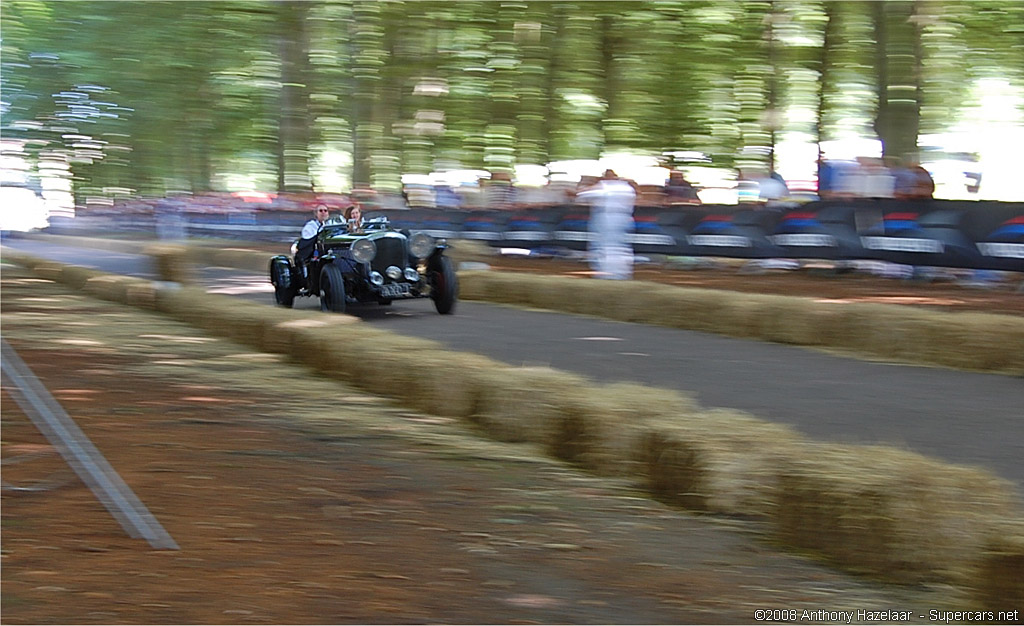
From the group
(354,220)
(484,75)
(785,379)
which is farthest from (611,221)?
(484,75)

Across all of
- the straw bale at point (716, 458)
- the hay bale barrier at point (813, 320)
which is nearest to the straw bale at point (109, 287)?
the hay bale barrier at point (813, 320)

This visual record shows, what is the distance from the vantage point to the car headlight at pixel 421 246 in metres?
15.4

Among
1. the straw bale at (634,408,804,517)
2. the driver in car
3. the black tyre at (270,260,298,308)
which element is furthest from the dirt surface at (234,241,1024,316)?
the straw bale at (634,408,804,517)

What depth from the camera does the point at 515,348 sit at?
11.6 m

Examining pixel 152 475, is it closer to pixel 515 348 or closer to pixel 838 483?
pixel 838 483

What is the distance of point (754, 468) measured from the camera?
5199 millimetres

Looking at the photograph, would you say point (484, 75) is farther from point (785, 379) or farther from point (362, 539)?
point (362, 539)

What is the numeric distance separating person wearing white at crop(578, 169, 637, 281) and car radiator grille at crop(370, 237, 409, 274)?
12.9 feet

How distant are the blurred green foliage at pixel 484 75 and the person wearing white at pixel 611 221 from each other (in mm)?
4468

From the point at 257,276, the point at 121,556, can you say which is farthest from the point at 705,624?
the point at 257,276

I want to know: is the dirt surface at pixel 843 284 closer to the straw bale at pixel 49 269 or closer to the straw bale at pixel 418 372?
the straw bale at pixel 418 372

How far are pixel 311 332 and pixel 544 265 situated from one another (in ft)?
43.0

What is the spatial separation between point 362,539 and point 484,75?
2770cm

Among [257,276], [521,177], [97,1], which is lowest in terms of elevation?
[257,276]
